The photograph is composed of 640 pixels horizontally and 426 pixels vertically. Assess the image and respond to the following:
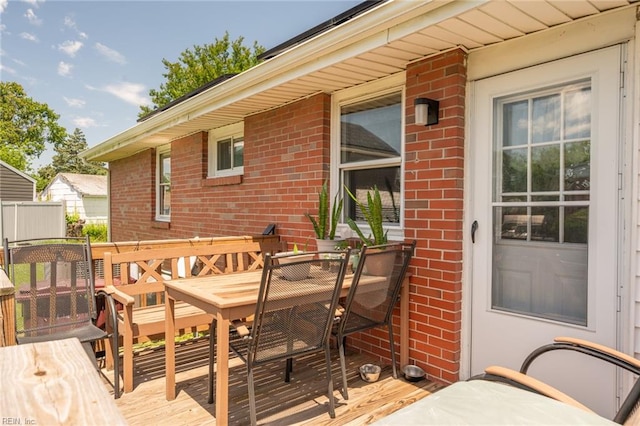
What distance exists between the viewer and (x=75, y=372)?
879mm

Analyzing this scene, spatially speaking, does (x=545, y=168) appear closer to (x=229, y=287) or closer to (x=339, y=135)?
(x=339, y=135)

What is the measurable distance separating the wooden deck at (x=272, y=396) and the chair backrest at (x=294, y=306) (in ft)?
1.60

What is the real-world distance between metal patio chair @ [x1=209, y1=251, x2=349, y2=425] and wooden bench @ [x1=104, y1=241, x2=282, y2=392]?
2.89 feet

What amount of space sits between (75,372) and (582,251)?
2.68m

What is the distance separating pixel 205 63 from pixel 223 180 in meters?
17.6

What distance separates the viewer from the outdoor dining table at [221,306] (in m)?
2.28

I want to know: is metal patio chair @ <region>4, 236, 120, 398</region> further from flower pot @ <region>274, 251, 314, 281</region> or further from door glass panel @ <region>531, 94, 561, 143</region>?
door glass panel @ <region>531, 94, 561, 143</region>

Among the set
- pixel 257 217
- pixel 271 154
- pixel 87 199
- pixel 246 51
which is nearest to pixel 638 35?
pixel 271 154

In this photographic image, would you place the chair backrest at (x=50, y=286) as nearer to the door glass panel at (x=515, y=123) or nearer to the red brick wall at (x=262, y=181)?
the red brick wall at (x=262, y=181)

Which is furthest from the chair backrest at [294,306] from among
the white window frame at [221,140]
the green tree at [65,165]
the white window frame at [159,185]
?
the green tree at [65,165]

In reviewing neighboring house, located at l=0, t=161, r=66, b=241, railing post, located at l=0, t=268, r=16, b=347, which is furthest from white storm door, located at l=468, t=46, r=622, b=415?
neighboring house, located at l=0, t=161, r=66, b=241

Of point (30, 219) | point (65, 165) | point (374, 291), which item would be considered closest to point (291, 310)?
point (374, 291)

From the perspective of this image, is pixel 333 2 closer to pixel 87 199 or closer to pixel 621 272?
pixel 621 272

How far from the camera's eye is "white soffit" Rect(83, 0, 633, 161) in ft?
7.56
